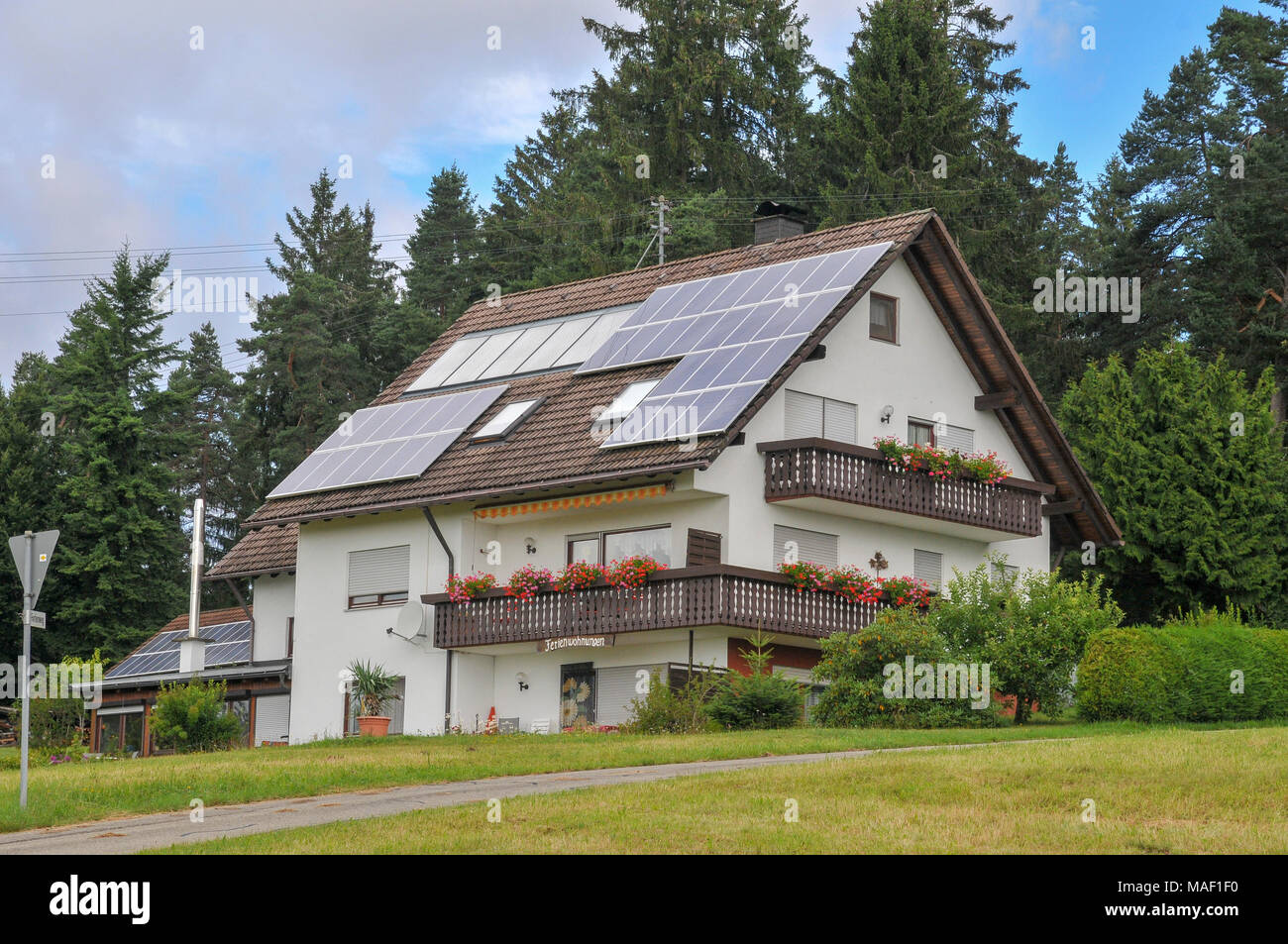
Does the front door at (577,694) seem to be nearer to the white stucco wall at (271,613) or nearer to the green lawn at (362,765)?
the green lawn at (362,765)

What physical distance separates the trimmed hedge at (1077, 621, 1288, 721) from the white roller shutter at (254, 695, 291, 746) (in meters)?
21.2

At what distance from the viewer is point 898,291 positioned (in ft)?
130

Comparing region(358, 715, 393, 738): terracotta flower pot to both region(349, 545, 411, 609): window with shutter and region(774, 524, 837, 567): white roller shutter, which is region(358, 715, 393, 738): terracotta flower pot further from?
region(774, 524, 837, 567): white roller shutter

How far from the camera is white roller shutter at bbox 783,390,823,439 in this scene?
3731 centimetres

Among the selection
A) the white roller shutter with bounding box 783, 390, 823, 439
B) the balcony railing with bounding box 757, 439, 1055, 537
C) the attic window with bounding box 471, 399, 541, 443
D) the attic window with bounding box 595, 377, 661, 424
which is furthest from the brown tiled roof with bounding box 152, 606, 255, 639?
the balcony railing with bounding box 757, 439, 1055, 537

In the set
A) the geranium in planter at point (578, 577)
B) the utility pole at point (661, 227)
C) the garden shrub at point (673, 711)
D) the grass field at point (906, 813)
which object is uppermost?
the utility pole at point (661, 227)

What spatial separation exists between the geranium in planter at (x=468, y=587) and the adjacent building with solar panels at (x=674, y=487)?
15cm

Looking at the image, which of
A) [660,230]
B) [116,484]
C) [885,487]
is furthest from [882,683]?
[116,484]

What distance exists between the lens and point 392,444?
41.8 metres

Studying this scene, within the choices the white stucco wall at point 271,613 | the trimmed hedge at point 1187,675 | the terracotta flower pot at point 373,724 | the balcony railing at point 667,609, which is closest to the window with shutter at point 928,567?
the balcony railing at point 667,609

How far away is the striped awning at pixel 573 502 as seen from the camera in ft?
118
